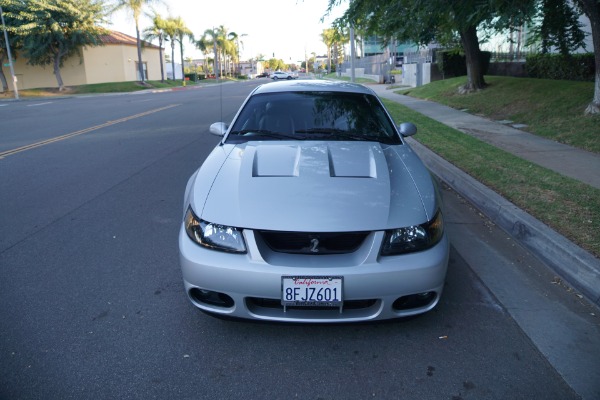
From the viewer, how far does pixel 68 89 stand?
43.2m

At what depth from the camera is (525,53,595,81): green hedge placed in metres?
14.7

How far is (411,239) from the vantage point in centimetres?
285

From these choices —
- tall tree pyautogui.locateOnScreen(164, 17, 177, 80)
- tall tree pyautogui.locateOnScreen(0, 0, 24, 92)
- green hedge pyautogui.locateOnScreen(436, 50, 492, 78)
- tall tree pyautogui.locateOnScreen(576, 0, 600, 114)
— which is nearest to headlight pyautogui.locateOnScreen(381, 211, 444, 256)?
tall tree pyautogui.locateOnScreen(576, 0, 600, 114)

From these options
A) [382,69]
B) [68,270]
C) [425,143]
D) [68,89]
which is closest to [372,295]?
[68,270]

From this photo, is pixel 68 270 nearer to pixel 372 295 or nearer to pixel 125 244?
pixel 125 244

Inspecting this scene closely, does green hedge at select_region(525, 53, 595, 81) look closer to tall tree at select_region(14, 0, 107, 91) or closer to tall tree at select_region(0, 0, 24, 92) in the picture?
tall tree at select_region(14, 0, 107, 91)

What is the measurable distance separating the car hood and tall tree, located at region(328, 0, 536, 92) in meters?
4.37

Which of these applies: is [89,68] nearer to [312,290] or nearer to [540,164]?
[540,164]

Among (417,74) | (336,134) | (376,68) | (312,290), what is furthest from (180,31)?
(312,290)

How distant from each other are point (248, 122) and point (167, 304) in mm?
1900

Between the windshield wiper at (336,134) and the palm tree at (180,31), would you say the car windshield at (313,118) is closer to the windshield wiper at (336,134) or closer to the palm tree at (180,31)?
the windshield wiper at (336,134)

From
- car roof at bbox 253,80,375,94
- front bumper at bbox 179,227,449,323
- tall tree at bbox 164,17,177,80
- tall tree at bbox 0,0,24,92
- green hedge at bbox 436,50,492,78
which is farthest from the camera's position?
tall tree at bbox 164,17,177,80

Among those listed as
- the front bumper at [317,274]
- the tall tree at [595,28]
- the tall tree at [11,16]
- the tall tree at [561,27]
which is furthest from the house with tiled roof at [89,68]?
the front bumper at [317,274]

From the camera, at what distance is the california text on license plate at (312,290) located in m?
2.65
